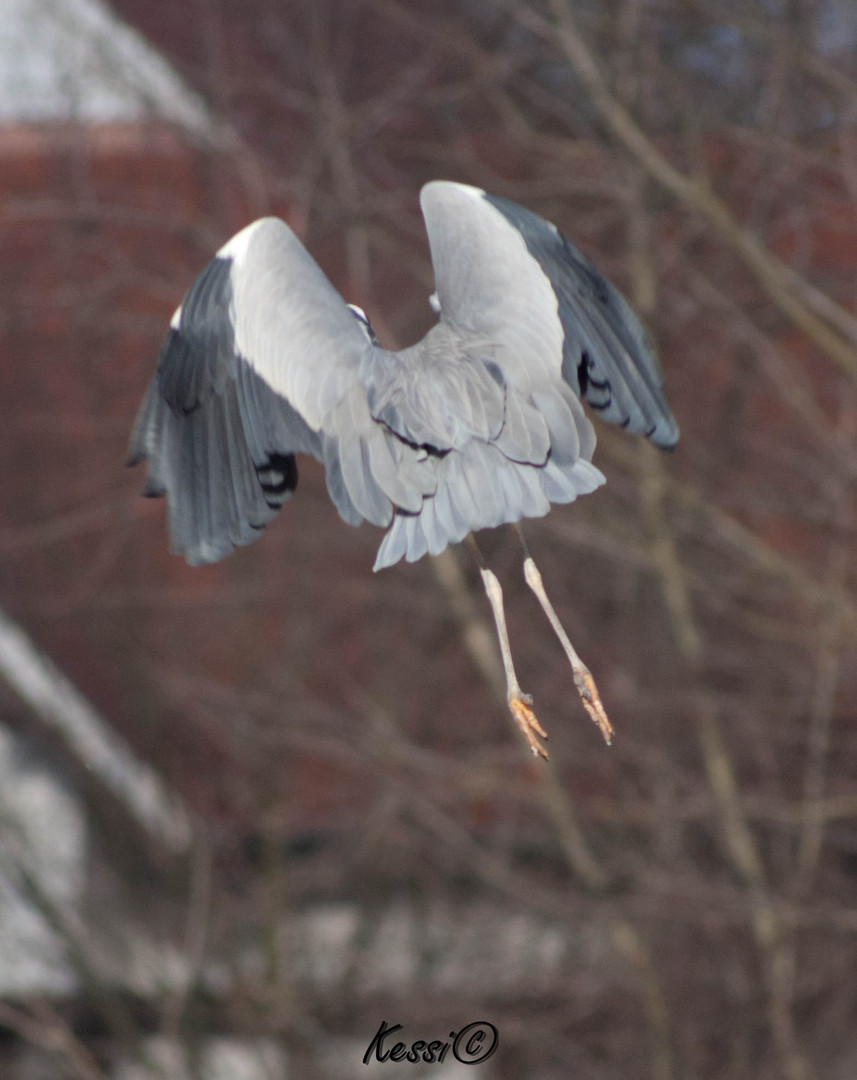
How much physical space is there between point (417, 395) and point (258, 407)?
0.33 metres

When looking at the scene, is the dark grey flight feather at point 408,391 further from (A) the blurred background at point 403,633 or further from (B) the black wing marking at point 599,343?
(A) the blurred background at point 403,633

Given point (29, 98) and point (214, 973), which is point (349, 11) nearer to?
point (29, 98)

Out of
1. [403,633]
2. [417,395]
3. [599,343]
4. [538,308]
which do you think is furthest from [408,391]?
[403,633]

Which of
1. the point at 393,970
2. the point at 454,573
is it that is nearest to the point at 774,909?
the point at 454,573

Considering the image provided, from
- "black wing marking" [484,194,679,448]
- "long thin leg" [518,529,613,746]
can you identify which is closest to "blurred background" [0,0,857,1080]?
"black wing marking" [484,194,679,448]

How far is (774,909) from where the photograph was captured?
523cm

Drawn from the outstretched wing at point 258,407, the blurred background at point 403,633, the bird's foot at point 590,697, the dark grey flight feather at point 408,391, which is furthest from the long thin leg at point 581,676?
the blurred background at point 403,633

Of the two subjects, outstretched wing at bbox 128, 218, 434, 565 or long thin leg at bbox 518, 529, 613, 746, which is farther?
outstretched wing at bbox 128, 218, 434, 565

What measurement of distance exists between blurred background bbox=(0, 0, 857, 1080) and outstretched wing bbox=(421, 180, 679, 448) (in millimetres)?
3296

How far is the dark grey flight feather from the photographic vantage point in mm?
2014

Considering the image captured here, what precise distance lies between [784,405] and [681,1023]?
3653 mm

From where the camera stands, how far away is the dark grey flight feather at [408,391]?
201 centimetres

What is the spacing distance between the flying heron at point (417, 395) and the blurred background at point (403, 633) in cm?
342

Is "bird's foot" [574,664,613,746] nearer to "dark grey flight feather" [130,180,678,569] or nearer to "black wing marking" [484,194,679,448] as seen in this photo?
"dark grey flight feather" [130,180,678,569]
